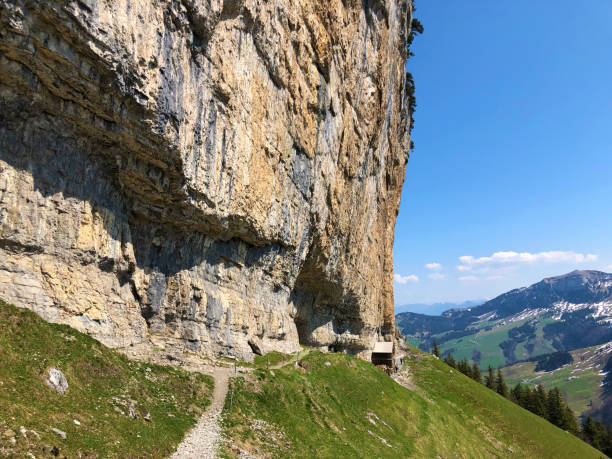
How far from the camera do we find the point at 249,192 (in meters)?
34.3

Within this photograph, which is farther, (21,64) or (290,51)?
(290,51)

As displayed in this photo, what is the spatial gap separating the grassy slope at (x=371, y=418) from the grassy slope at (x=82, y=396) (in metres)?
3.96

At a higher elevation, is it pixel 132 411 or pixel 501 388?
pixel 132 411

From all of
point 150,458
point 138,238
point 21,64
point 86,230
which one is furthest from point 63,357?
point 21,64

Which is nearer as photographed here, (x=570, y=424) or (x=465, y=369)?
(x=570, y=424)

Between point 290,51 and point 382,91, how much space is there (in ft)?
94.9

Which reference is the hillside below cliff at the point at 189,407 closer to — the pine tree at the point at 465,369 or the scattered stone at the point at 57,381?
the scattered stone at the point at 57,381

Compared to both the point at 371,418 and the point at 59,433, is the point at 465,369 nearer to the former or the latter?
the point at 371,418

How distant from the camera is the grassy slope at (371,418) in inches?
979

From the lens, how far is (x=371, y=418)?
38.5 m

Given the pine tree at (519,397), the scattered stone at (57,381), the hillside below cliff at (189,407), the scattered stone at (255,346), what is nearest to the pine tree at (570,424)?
the pine tree at (519,397)

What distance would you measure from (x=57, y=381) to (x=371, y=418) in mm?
31982

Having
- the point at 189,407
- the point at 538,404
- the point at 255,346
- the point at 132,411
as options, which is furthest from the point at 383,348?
the point at 132,411

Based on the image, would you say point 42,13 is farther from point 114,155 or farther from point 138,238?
point 138,238
